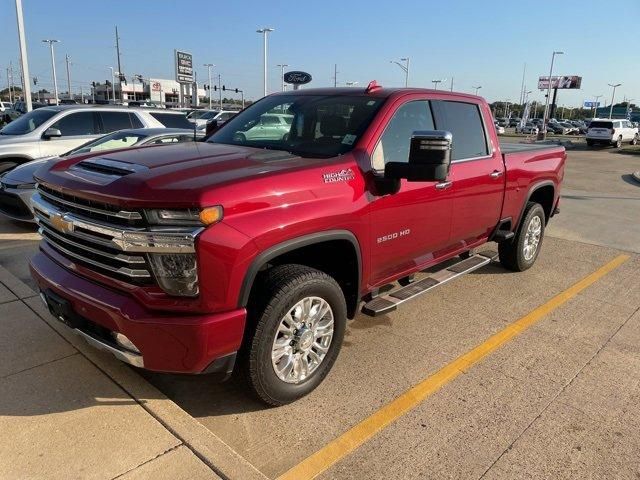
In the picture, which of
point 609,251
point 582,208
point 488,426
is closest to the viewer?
point 488,426

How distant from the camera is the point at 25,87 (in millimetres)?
20391

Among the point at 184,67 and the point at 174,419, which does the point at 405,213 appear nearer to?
the point at 174,419

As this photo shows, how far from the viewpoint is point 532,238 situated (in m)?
6.14

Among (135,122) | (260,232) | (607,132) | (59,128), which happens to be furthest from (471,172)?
(607,132)

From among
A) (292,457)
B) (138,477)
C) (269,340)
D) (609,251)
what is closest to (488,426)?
(292,457)

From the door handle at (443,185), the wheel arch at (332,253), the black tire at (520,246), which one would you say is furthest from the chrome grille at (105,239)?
the black tire at (520,246)

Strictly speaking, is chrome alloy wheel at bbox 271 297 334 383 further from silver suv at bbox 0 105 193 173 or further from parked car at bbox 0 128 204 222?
silver suv at bbox 0 105 193 173

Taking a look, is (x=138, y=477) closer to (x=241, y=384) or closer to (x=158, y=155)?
(x=241, y=384)

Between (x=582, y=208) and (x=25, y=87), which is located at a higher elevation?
(x=25, y=87)

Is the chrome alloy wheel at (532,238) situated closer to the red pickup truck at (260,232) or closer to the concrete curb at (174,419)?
the red pickup truck at (260,232)

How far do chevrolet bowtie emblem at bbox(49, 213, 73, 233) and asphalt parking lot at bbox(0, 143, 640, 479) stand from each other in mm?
1105

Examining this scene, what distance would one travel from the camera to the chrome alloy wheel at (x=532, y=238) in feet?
19.7

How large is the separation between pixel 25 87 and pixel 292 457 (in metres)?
22.1

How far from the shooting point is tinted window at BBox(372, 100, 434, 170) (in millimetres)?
3619
